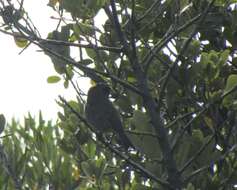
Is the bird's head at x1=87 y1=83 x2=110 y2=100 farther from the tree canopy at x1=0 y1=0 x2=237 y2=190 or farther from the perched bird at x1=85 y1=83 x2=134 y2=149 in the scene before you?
the tree canopy at x1=0 y1=0 x2=237 y2=190

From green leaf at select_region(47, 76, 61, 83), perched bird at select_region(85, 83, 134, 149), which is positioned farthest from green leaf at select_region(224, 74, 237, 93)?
perched bird at select_region(85, 83, 134, 149)

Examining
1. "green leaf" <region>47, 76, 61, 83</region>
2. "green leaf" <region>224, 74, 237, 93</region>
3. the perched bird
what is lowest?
"green leaf" <region>224, 74, 237, 93</region>

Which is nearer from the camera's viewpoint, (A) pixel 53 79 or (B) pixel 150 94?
(B) pixel 150 94

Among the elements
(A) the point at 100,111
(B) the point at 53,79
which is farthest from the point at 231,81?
(A) the point at 100,111

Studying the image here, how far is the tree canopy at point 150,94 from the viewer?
2.66 m

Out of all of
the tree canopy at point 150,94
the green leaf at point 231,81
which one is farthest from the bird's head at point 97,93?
the green leaf at point 231,81

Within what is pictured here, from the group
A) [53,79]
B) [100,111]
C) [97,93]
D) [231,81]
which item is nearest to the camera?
[231,81]

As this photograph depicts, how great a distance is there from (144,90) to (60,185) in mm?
1277

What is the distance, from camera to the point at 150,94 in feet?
8.86

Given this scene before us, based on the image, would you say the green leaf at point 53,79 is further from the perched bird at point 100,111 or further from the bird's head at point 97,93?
the perched bird at point 100,111

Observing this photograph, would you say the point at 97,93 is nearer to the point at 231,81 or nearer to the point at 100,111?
the point at 100,111

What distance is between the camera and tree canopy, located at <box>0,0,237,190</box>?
8.73ft

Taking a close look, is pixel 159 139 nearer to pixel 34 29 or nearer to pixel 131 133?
pixel 131 133

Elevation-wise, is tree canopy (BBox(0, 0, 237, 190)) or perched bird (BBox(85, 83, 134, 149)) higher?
perched bird (BBox(85, 83, 134, 149))
